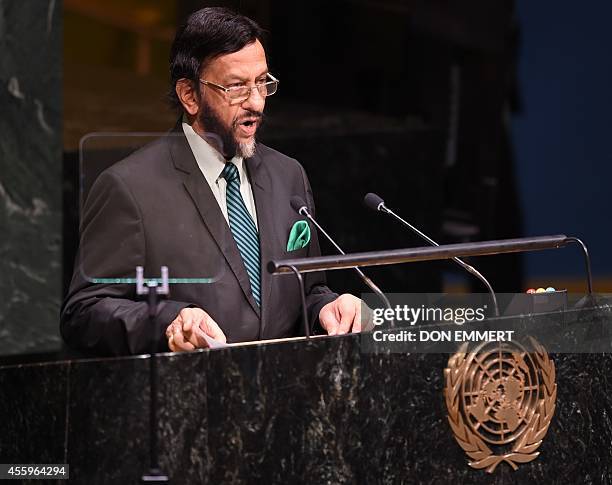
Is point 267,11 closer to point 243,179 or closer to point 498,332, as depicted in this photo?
point 243,179

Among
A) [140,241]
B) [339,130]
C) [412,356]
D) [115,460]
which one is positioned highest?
[339,130]

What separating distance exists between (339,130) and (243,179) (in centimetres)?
234

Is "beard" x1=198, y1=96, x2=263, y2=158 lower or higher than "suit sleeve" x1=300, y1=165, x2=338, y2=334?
higher

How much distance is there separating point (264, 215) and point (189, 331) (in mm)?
625

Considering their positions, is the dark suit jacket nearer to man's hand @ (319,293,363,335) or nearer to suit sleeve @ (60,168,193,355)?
suit sleeve @ (60,168,193,355)

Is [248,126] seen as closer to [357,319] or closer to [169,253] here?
[169,253]

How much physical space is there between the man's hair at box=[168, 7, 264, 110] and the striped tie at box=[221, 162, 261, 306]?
286 mm

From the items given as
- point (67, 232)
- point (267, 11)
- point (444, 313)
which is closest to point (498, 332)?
point (444, 313)

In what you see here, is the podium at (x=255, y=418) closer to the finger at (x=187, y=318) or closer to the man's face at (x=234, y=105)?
the finger at (x=187, y=318)

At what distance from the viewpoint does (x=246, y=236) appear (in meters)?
4.11

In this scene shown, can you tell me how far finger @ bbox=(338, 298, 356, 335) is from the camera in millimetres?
3883

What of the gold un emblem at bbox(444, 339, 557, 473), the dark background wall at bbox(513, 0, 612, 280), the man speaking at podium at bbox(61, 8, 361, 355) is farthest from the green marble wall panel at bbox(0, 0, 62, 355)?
the dark background wall at bbox(513, 0, 612, 280)

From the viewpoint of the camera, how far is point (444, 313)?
3697 mm

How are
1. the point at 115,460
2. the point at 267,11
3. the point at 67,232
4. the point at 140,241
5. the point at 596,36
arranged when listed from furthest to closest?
the point at 596,36, the point at 267,11, the point at 67,232, the point at 140,241, the point at 115,460
